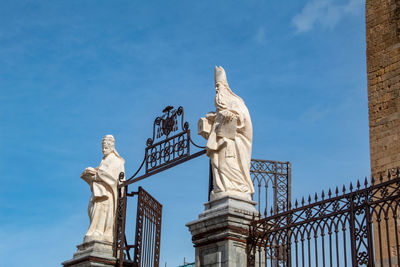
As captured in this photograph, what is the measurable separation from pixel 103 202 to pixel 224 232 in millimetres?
3990

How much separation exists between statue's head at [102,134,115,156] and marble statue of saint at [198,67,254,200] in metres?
3.29

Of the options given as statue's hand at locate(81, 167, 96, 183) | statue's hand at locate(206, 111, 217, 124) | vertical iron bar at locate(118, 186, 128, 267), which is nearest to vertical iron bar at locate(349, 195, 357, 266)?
statue's hand at locate(206, 111, 217, 124)

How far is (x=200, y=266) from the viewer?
9.95 metres

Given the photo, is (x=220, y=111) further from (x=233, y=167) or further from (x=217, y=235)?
(x=217, y=235)

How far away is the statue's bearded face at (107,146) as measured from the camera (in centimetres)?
1340

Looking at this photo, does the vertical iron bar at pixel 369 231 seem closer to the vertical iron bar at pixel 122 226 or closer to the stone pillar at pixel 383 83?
the vertical iron bar at pixel 122 226

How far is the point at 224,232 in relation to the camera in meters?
9.59

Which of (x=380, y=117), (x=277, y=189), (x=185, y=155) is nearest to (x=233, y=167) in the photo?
(x=185, y=155)

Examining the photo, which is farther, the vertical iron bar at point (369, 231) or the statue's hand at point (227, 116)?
the statue's hand at point (227, 116)

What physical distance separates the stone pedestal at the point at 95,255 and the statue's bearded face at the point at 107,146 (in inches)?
74.1

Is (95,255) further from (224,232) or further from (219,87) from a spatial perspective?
(219,87)

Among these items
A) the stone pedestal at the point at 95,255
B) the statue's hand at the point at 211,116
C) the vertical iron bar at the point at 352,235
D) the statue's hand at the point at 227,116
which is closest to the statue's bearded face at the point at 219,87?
the statue's hand at the point at 211,116

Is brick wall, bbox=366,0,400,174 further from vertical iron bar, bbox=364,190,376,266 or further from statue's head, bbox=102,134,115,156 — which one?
vertical iron bar, bbox=364,190,376,266

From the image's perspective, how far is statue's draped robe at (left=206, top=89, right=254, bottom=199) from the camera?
33.2ft
